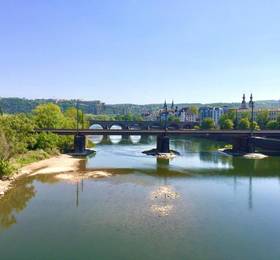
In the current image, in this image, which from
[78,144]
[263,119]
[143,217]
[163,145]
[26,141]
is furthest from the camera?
[263,119]

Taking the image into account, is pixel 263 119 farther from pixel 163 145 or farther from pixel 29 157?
pixel 29 157

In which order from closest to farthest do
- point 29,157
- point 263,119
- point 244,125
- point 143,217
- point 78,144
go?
point 143,217 → point 29,157 → point 78,144 → point 244,125 → point 263,119

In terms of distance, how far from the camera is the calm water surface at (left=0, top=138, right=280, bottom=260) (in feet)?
75.5

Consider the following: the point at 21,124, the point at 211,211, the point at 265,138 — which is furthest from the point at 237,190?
the point at 265,138

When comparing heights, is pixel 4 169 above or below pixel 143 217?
above

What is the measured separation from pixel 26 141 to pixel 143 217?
35.9 m

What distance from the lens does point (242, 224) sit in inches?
1115

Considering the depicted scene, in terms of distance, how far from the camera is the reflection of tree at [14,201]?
29.2 metres

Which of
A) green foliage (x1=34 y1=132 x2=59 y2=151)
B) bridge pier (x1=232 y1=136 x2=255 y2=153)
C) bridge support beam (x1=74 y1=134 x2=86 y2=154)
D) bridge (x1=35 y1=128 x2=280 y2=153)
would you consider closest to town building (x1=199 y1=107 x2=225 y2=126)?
bridge (x1=35 y1=128 x2=280 y2=153)

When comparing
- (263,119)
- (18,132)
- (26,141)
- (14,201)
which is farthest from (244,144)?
(14,201)

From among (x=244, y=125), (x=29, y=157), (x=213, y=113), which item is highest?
(x=213, y=113)

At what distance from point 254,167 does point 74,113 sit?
64.5 meters

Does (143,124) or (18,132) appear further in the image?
(143,124)

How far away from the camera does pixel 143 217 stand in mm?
29422
